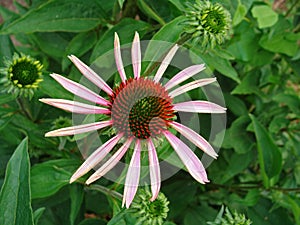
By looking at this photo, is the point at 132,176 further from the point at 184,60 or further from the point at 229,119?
the point at 229,119

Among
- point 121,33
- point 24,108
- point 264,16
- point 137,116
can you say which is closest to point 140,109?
point 137,116

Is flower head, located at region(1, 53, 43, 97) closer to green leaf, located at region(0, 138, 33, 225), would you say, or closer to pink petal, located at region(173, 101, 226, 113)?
green leaf, located at region(0, 138, 33, 225)

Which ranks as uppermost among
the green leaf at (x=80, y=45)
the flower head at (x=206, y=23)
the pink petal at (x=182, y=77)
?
the green leaf at (x=80, y=45)

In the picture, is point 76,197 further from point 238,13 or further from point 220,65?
point 238,13

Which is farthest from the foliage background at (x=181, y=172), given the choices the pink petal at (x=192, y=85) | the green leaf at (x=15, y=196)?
the pink petal at (x=192, y=85)

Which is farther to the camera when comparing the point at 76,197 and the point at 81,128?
the point at 76,197

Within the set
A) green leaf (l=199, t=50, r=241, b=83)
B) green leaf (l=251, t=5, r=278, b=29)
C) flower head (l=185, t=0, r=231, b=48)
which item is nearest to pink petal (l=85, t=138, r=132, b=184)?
flower head (l=185, t=0, r=231, b=48)

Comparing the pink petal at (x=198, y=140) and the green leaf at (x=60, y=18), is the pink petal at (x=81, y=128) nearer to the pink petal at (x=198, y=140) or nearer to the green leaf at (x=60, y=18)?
the pink petal at (x=198, y=140)
